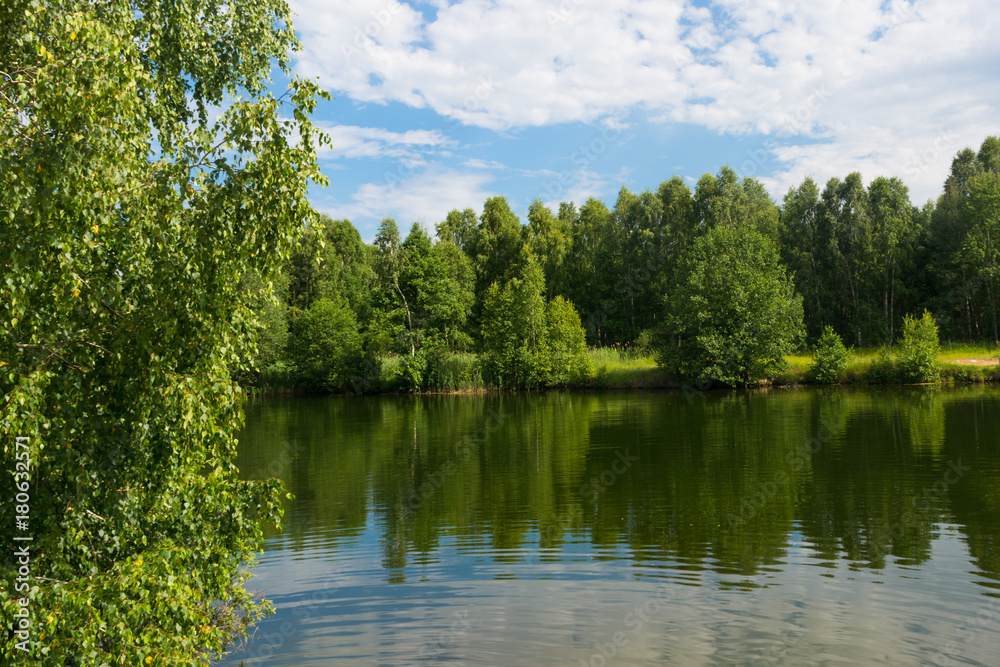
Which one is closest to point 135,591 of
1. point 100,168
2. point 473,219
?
point 100,168

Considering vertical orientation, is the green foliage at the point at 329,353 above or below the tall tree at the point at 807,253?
below

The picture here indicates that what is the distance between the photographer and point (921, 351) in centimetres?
4272

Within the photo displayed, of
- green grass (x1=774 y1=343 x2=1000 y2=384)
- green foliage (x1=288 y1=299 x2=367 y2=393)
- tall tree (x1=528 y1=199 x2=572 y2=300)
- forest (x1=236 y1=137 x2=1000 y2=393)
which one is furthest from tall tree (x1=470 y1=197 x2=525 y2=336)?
green grass (x1=774 y1=343 x2=1000 y2=384)

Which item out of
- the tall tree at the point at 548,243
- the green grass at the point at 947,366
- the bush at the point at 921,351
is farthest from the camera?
the tall tree at the point at 548,243

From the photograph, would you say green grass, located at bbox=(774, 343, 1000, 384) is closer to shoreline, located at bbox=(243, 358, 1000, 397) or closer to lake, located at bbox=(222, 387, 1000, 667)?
shoreline, located at bbox=(243, 358, 1000, 397)

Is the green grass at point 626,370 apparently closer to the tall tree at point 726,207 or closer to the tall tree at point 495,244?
the tall tree at point 726,207

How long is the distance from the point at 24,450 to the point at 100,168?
228cm

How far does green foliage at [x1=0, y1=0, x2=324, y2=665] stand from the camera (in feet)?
16.9

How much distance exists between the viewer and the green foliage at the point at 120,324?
5.16 m

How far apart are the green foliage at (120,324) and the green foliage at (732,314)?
43699 millimetres

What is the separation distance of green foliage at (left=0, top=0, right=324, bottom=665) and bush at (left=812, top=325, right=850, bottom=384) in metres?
45.3

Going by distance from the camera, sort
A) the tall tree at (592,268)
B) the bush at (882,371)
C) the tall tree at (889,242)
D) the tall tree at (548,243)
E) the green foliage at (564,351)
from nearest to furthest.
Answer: the bush at (882,371)
the green foliage at (564,351)
the tall tree at (889,242)
the tall tree at (592,268)
the tall tree at (548,243)

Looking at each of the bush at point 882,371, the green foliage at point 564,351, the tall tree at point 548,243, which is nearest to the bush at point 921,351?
the bush at point 882,371

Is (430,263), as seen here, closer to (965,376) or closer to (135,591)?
(965,376)
